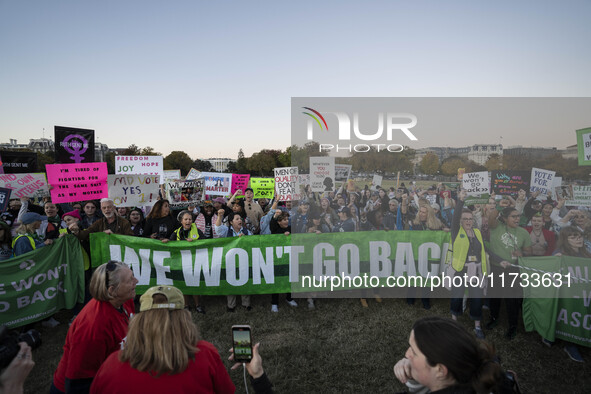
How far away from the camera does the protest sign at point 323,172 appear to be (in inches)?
346

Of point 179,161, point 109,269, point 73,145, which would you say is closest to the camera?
point 109,269

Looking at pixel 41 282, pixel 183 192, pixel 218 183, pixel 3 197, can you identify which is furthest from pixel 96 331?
pixel 218 183

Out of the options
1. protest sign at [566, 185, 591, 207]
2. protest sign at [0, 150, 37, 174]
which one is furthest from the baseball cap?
protest sign at [566, 185, 591, 207]

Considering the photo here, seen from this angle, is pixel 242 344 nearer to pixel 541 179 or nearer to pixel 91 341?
pixel 91 341

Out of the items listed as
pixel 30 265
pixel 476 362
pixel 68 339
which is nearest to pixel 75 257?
pixel 30 265

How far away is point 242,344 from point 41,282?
4867 mm

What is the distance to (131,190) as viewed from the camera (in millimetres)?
7383

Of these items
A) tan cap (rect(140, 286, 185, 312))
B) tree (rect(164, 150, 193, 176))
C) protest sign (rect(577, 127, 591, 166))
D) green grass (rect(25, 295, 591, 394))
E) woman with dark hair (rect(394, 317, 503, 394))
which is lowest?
green grass (rect(25, 295, 591, 394))

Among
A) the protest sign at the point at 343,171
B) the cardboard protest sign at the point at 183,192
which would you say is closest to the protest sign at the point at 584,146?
the protest sign at the point at 343,171

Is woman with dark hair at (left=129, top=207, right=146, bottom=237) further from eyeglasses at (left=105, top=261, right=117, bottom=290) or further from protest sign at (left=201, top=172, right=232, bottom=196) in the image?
protest sign at (left=201, top=172, right=232, bottom=196)

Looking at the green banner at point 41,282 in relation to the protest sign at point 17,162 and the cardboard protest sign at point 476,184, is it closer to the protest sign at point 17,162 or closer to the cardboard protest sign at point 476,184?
the protest sign at point 17,162

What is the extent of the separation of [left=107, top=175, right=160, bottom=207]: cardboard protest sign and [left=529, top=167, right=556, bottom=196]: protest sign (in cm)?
950

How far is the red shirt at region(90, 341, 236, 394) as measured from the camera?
1.58 metres

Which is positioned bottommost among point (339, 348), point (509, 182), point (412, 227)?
point (339, 348)
